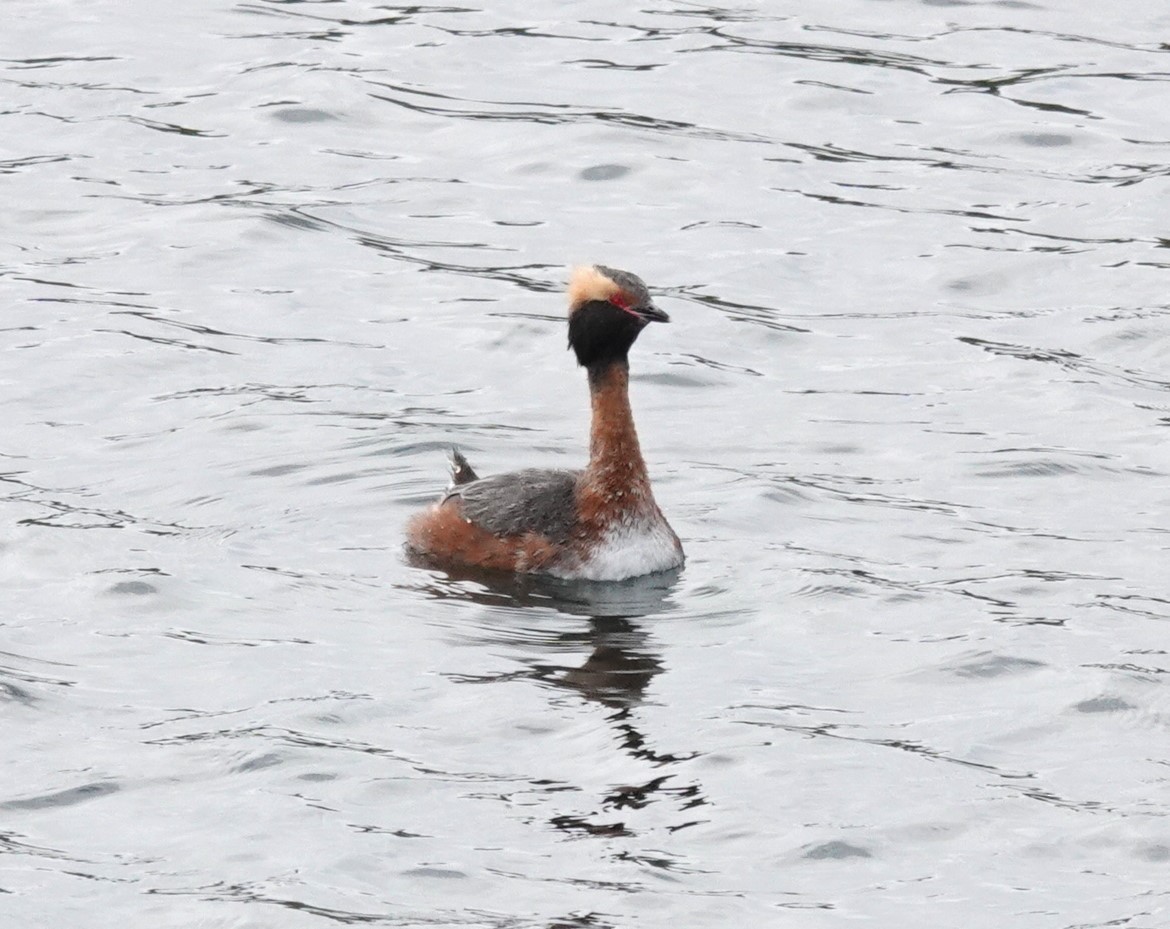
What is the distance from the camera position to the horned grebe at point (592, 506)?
1454cm

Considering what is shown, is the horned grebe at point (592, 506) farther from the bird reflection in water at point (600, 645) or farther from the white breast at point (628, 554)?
the bird reflection in water at point (600, 645)

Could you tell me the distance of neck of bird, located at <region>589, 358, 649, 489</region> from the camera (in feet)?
48.6

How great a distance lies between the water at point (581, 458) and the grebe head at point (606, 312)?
1.43 m

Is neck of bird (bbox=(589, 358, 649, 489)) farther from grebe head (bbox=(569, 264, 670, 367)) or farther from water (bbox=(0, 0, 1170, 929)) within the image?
water (bbox=(0, 0, 1170, 929))

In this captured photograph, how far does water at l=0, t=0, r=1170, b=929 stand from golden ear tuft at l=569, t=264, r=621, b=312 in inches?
67.0

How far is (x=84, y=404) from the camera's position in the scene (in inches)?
690

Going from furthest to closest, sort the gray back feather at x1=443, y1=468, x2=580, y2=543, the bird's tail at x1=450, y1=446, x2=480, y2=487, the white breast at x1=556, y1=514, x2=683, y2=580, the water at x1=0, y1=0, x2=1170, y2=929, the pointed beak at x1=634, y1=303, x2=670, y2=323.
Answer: the bird's tail at x1=450, y1=446, x2=480, y2=487 < the gray back feather at x1=443, y1=468, x2=580, y2=543 < the white breast at x1=556, y1=514, x2=683, y2=580 < the pointed beak at x1=634, y1=303, x2=670, y2=323 < the water at x1=0, y1=0, x2=1170, y2=929

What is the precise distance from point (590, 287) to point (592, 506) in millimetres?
1295

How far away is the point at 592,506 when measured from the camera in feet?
48.4

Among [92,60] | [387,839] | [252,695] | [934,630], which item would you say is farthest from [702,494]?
[92,60]

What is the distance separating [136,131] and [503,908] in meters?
15.1

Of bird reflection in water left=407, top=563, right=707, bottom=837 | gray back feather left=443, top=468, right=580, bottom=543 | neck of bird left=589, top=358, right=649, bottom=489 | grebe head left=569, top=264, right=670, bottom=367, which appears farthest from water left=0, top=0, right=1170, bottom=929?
grebe head left=569, top=264, right=670, bottom=367

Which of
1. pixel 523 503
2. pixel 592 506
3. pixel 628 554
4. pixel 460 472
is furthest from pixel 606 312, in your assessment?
pixel 460 472

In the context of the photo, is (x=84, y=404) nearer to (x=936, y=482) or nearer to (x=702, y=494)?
(x=702, y=494)
